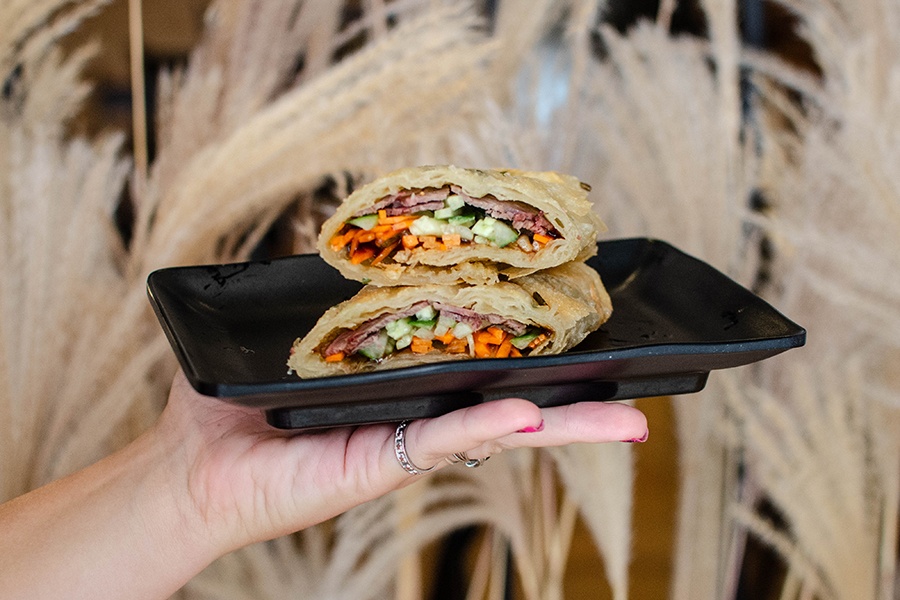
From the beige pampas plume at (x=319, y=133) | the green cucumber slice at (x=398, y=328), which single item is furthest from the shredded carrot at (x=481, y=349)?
the beige pampas plume at (x=319, y=133)

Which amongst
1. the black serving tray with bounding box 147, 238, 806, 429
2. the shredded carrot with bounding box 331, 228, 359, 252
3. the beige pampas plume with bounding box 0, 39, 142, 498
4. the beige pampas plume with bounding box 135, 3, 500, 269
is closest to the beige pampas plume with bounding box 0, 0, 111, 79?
the beige pampas plume with bounding box 0, 39, 142, 498

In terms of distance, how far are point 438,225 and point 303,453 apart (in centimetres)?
38

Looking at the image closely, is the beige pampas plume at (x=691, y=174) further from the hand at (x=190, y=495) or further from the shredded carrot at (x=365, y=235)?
the hand at (x=190, y=495)

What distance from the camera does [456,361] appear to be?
3.61 feet

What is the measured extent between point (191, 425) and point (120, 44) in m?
2.13

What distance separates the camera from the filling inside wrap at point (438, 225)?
1.38 m

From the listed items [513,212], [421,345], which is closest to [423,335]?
[421,345]

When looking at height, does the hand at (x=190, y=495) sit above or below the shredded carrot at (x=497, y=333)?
below

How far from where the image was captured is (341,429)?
128 centimetres

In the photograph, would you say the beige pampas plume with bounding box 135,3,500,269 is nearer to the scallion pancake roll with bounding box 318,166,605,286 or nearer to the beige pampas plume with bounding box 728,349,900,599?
the scallion pancake roll with bounding box 318,166,605,286

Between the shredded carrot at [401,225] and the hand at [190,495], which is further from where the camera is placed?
the shredded carrot at [401,225]

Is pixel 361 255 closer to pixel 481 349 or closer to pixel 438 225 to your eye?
pixel 438 225

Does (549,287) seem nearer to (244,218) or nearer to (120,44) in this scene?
(244,218)

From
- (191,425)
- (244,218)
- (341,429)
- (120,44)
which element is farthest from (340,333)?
(120,44)
